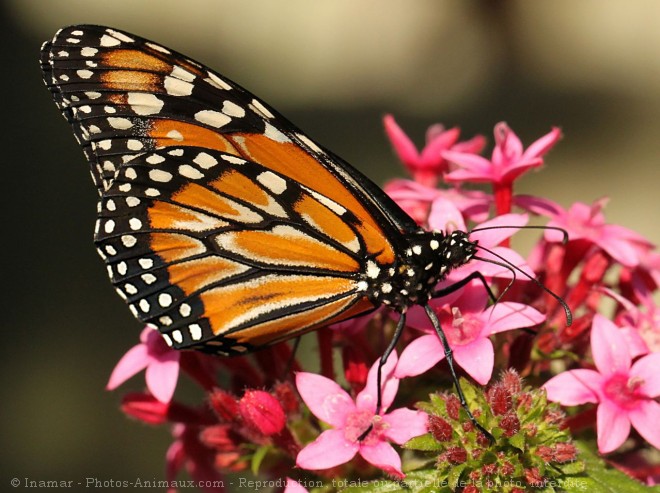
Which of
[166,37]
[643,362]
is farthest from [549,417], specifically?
[166,37]

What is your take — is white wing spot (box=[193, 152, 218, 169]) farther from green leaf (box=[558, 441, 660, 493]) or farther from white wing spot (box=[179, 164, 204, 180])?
green leaf (box=[558, 441, 660, 493])

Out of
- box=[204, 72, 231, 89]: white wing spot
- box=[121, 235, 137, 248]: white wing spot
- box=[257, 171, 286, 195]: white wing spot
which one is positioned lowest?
box=[121, 235, 137, 248]: white wing spot

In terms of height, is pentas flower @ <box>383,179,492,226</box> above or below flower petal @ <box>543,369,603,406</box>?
above

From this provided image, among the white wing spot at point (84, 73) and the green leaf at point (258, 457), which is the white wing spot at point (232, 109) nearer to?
the white wing spot at point (84, 73)

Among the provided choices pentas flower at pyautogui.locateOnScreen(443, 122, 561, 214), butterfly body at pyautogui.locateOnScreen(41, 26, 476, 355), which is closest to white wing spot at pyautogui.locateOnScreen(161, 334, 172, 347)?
butterfly body at pyautogui.locateOnScreen(41, 26, 476, 355)

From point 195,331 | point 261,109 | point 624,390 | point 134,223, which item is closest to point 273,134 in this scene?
point 261,109

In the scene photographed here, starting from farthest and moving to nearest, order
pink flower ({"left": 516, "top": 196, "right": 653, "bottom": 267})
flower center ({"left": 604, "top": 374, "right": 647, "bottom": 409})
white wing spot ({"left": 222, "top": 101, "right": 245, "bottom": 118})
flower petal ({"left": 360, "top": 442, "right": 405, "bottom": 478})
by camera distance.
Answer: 1. pink flower ({"left": 516, "top": 196, "right": 653, "bottom": 267})
2. white wing spot ({"left": 222, "top": 101, "right": 245, "bottom": 118})
3. flower center ({"left": 604, "top": 374, "right": 647, "bottom": 409})
4. flower petal ({"left": 360, "top": 442, "right": 405, "bottom": 478})

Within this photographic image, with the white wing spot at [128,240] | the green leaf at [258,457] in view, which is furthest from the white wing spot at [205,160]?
the green leaf at [258,457]
